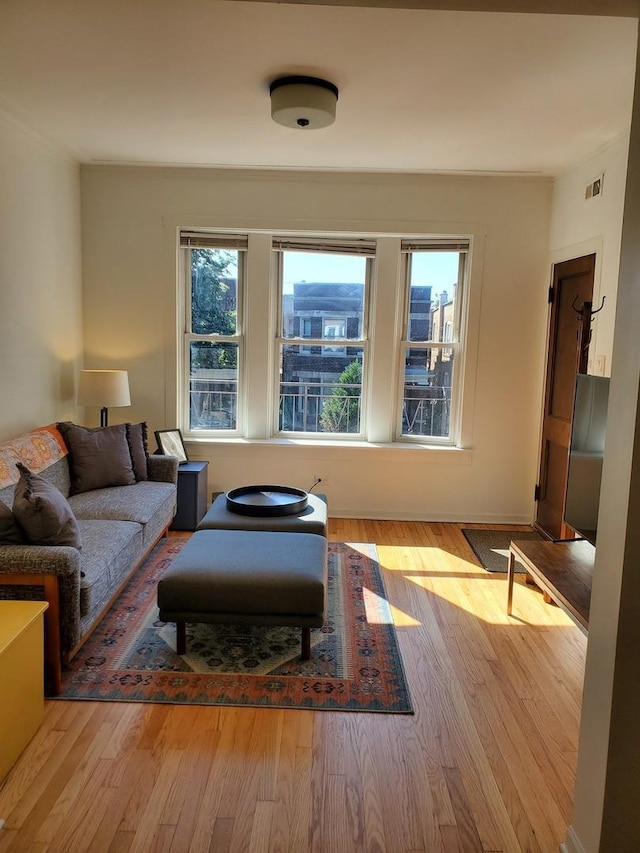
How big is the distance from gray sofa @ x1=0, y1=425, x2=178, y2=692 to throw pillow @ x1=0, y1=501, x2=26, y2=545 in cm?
3

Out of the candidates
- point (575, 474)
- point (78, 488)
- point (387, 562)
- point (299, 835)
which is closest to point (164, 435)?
point (78, 488)

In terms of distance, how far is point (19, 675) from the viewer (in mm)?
2098

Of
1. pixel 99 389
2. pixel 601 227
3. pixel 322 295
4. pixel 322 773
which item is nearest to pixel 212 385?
pixel 99 389

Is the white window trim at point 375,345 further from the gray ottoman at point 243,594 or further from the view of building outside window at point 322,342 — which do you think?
the gray ottoman at point 243,594

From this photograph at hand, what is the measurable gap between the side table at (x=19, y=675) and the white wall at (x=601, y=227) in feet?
10.6

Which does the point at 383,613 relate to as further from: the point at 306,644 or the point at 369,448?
the point at 369,448

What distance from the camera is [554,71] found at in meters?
2.76

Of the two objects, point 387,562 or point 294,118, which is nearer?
point 294,118

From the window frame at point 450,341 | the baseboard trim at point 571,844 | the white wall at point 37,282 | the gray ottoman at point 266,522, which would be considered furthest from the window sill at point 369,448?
the baseboard trim at point 571,844

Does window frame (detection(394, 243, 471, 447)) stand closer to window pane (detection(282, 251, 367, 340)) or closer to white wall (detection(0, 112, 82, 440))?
window pane (detection(282, 251, 367, 340))

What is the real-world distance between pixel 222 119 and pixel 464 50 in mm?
1546

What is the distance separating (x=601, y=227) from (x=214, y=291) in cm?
291

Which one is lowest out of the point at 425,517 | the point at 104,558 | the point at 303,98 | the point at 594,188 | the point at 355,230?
the point at 425,517

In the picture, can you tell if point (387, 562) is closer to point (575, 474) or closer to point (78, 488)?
point (575, 474)
